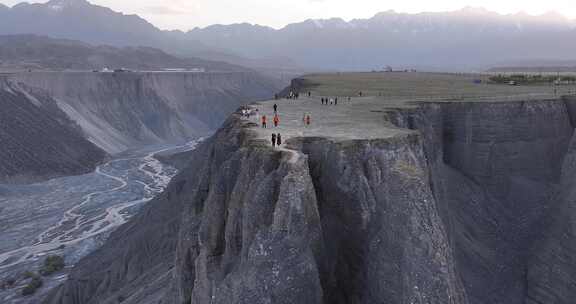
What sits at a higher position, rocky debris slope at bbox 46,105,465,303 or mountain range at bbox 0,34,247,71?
mountain range at bbox 0,34,247,71

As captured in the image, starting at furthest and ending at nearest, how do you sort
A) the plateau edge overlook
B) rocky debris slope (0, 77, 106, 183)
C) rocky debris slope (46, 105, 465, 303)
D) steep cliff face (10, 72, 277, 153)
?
steep cliff face (10, 72, 277, 153) < rocky debris slope (0, 77, 106, 183) < the plateau edge overlook < rocky debris slope (46, 105, 465, 303)

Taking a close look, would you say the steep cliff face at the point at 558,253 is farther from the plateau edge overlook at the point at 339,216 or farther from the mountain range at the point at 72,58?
the mountain range at the point at 72,58

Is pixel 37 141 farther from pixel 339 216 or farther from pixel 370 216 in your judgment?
pixel 370 216

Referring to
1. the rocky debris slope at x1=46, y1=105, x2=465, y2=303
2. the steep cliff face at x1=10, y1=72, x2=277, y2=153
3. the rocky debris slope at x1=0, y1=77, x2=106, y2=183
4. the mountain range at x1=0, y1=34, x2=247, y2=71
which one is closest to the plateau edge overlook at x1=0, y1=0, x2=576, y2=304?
the rocky debris slope at x1=46, y1=105, x2=465, y2=303

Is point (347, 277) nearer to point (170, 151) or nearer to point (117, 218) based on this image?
point (117, 218)

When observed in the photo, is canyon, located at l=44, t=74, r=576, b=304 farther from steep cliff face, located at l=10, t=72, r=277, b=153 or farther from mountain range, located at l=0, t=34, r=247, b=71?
mountain range, located at l=0, t=34, r=247, b=71

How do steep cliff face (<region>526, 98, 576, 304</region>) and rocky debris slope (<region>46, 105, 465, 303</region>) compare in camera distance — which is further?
steep cliff face (<region>526, 98, 576, 304</region>)

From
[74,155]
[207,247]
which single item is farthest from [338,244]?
[74,155]
